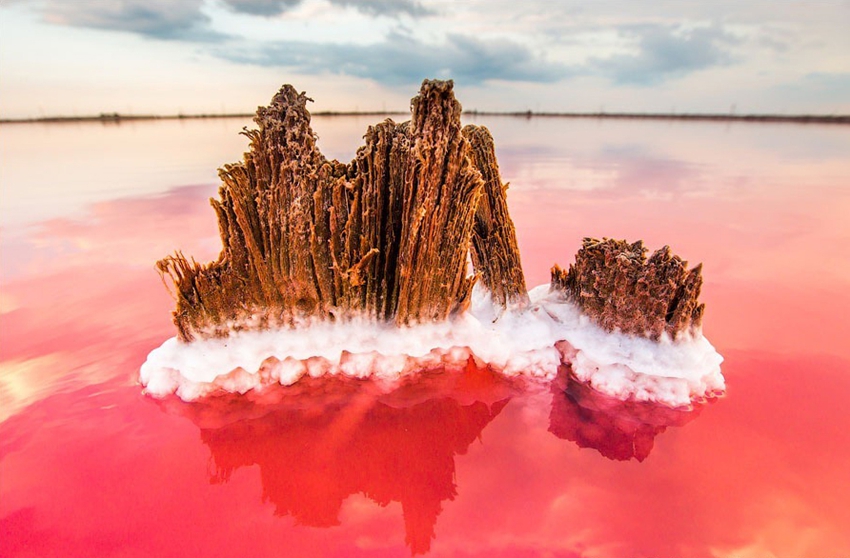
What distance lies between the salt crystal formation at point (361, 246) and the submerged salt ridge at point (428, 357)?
104mm

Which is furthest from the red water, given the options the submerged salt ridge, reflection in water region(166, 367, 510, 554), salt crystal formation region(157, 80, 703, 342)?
salt crystal formation region(157, 80, 703, 342)

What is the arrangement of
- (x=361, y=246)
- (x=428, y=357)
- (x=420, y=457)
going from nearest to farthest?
1. (x=420, y=457)
2. (x=361, y=246)
3. (x=428, y=357)

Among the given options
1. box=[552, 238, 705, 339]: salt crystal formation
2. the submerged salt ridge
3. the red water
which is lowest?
the red water

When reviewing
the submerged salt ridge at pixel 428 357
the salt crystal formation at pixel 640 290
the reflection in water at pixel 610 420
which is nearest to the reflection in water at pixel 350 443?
the submerged salt ridge at pixel 428 357

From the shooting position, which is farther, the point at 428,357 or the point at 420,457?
the point at 428,357

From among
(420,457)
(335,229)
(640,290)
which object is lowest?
(420,457)

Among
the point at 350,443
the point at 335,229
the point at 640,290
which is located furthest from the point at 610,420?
the point at 335,229

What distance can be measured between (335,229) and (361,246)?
0.24 metres

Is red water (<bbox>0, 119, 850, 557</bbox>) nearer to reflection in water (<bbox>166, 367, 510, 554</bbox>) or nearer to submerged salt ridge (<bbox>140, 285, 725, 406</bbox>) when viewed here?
reflection in water (<bbox>166, 367, 510, 554</bbox>)

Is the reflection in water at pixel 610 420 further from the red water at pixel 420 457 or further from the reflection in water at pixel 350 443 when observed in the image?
the reflection in water at pixel 350 443

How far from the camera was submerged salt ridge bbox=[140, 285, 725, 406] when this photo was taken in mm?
3215

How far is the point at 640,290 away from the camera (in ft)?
10.9

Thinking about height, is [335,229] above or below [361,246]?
above

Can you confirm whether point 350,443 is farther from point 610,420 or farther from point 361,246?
point 610,420
